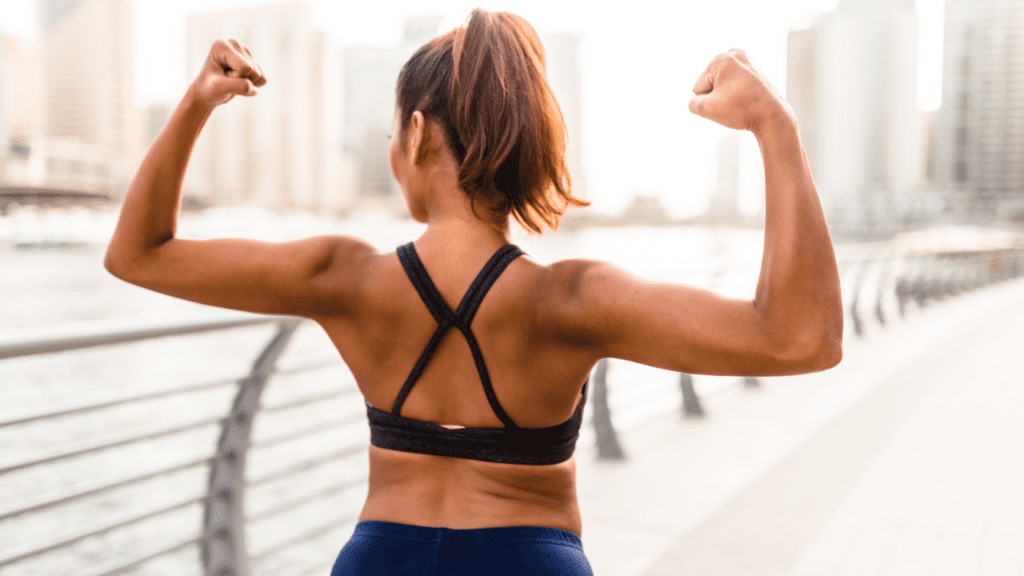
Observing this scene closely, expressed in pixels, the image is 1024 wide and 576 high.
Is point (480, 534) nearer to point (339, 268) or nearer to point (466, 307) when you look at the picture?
point (466, 307)

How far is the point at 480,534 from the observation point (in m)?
1.19

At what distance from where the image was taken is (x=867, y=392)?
752 centimetres

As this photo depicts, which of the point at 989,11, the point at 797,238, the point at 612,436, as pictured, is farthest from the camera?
the point at 989,11

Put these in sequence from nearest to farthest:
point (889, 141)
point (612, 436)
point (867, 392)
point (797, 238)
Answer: point (797, 238) → point (612, 436) → point (867, 392) → point (889, 141)

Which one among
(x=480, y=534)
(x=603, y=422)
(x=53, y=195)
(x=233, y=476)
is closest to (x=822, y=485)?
(x=603, y=422)

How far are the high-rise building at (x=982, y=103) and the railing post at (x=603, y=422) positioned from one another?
80.7 meters

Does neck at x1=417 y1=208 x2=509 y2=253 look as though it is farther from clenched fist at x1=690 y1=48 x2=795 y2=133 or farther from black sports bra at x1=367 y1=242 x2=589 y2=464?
clenched fist at x1=690 y1=48 x2=795 y2=133

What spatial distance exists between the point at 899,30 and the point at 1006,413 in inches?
2736

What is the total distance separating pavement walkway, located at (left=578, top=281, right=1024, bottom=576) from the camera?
3.79m

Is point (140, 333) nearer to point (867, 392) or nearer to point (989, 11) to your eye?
point (867, 392)

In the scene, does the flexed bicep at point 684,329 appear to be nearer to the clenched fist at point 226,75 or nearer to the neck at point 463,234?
the neck at point 463,234

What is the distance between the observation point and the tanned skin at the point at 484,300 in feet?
3.50

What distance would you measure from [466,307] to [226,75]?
22.7 inches

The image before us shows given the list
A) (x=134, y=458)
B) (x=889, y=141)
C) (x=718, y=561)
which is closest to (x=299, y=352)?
(x=134, y=458)
